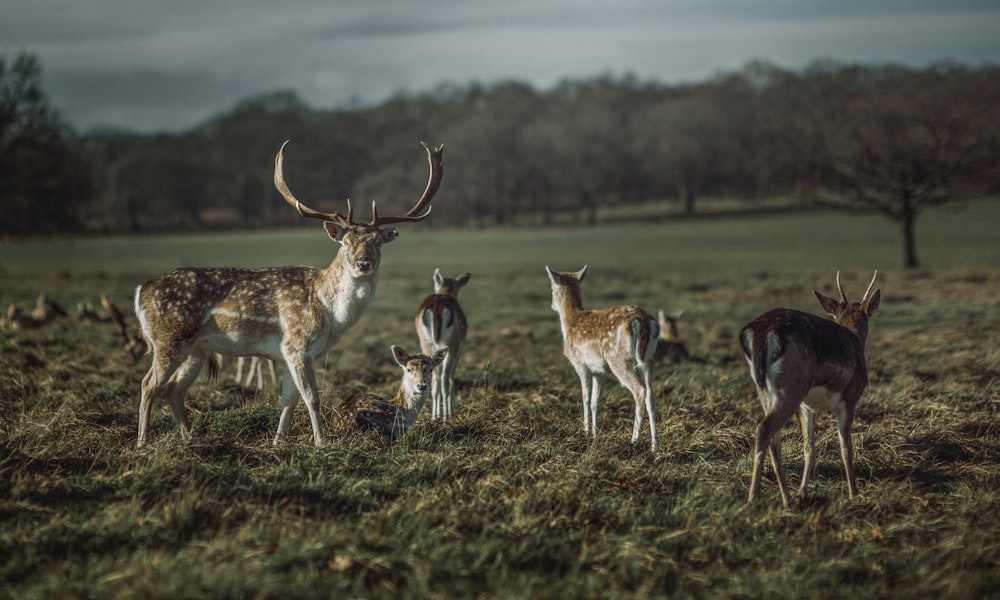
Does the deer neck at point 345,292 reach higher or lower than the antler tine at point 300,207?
lower

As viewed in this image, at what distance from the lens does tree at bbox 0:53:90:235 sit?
2291 cm

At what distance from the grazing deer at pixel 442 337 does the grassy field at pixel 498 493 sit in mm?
311

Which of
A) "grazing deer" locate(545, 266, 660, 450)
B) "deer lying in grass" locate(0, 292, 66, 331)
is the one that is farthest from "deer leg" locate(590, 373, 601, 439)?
"deer lying in grass" locate(0, 292, 66, 331)

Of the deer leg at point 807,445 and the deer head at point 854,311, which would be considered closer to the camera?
the deer leg at point 807,445

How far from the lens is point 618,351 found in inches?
289

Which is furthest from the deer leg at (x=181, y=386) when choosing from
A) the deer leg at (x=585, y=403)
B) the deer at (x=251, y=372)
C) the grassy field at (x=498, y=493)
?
the deer leg at (x=585, y=403)

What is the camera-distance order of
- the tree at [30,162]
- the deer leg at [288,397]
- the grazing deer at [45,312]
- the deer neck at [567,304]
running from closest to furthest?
the deer leg at [288,397], the deer neck at [567,304], the grazing deer at [45,312], the tree at [30,162]

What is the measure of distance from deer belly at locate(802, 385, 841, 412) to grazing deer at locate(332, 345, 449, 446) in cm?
333

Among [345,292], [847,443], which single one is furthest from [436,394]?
[847,443]

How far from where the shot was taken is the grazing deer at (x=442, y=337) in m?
8.78

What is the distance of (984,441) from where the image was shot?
715cm

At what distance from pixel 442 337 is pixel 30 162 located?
63.1ft

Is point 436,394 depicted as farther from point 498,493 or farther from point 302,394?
point 498,493

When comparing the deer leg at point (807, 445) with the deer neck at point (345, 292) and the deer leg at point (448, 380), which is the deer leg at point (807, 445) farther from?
the deer neck at point (345, 292)
